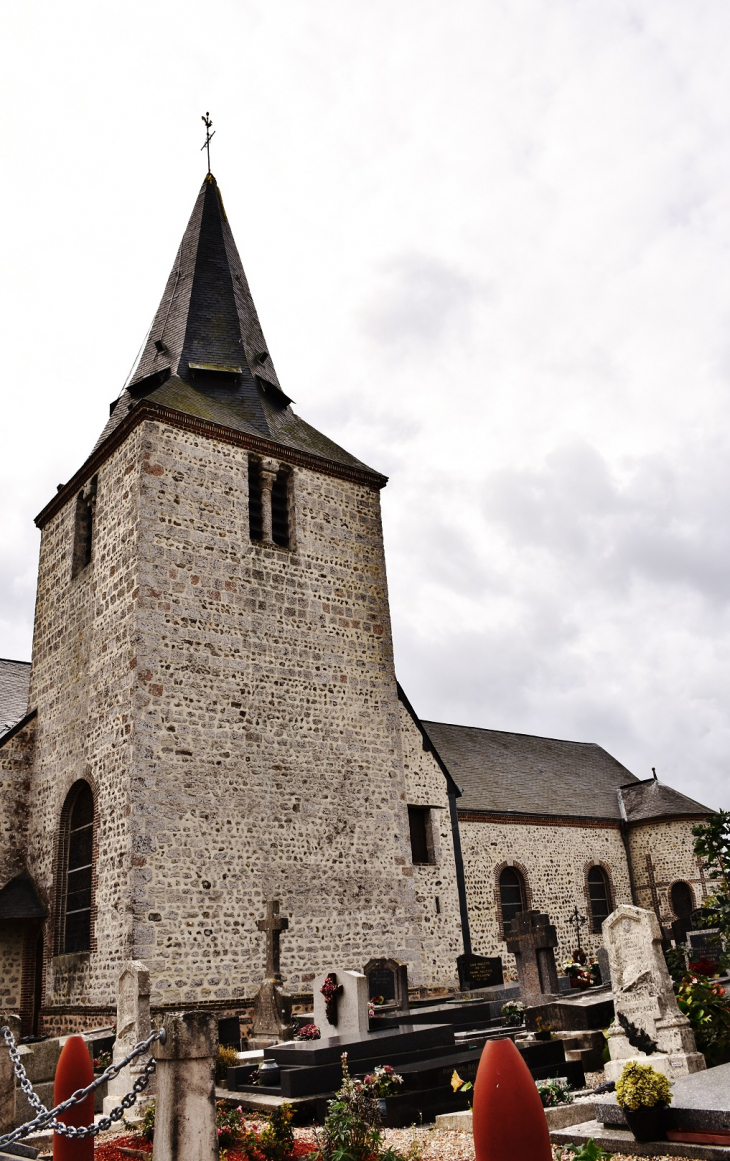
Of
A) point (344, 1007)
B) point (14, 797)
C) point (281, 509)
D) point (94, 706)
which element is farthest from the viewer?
point (281, 509)

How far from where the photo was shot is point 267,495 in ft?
54.1

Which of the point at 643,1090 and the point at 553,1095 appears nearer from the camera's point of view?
the point at 643,1090

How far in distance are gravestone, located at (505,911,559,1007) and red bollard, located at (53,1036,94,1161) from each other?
777 cm

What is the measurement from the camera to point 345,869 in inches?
592

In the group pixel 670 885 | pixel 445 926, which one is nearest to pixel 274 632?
pixel 445 926

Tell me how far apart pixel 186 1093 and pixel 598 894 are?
2212cm

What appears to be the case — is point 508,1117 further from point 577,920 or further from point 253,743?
point 577,920

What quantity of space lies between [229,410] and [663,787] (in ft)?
59.9

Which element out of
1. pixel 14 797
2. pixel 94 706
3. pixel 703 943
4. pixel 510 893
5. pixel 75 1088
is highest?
pixel 94 706

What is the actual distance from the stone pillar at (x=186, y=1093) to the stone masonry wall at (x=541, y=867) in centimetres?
1667

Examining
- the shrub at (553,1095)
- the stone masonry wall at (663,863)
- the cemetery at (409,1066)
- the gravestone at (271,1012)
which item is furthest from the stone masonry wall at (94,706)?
the stone masonry wall at (663,863)

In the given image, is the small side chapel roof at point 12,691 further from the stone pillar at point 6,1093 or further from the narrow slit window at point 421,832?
the stone pillar at point 6,1093

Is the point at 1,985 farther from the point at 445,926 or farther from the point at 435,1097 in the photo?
the point at 435,1097

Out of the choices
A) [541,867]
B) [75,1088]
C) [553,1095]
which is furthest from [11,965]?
[541,867]
